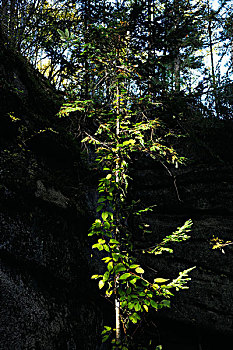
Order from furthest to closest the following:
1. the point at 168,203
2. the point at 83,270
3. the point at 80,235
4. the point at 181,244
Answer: the point at 168,203
the point at 181,244
the point at 80,235
the point at 83,270

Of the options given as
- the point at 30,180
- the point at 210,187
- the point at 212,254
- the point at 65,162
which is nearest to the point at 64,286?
the point at 30,180

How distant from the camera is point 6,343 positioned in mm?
1529

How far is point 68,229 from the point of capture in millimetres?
2650

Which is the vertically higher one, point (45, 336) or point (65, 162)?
point (65, 162)

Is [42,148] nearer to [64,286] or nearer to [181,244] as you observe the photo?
[64,286]

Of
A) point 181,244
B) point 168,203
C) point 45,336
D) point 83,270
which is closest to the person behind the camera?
point 45,336

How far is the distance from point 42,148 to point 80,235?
135cm

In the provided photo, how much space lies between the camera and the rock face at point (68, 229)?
1.89 metres

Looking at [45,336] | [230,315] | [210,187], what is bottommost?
[230,315]

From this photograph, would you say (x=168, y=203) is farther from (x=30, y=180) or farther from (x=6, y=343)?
(x=6, y=343)

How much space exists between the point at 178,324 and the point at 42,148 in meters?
3.99

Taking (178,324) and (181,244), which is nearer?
(178,324)

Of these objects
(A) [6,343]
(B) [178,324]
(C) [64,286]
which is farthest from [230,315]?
(A) [6,343]

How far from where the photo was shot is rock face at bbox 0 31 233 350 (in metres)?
1.89
